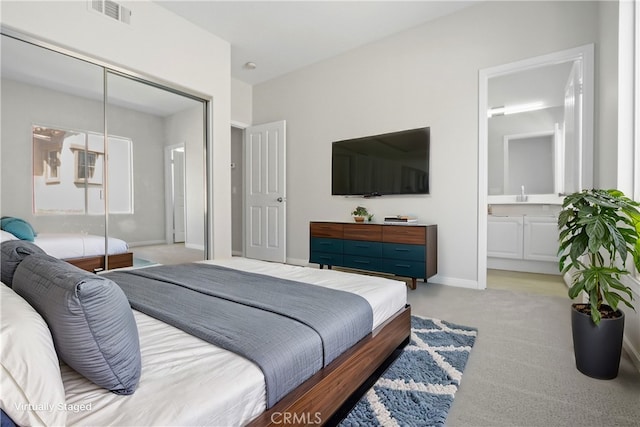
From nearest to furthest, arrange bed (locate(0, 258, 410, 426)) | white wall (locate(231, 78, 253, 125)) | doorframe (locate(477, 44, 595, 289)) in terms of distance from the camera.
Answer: bed (locate(0, 258, 410, 426))
doorframe (locate(477, 44, 595, 289))
white wall (locate(231, 78, 253, 125))

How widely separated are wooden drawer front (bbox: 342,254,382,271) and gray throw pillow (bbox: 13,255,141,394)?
9.97 ft

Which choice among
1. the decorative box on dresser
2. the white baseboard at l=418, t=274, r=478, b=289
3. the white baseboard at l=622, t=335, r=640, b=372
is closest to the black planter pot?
the white baseboard at l=622, t=335, r=640, b=372

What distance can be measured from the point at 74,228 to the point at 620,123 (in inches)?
171

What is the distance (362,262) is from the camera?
12.4 ft

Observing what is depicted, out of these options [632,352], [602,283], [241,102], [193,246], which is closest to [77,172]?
[193,246]

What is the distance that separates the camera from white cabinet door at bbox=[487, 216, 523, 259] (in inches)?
174

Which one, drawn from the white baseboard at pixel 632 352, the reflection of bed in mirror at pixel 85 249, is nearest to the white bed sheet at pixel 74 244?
the reflection of bed in mirror at pixel 85 249

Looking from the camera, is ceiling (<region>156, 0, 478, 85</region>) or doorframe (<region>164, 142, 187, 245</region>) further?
doorframe (<region>164, 142, 187, 245</region>)

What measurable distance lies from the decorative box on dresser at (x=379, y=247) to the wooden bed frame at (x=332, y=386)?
69.6 inches

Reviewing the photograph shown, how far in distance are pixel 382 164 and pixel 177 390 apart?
3.60 metres

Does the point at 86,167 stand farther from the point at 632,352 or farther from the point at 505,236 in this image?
the point at 505,236

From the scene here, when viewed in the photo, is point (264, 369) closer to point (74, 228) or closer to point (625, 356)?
point (625, 356)

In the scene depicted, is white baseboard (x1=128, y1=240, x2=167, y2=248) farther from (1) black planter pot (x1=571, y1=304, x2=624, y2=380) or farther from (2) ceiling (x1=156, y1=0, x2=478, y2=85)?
(1) black planter pot (x1=571, y1=304, x2=624, y2=380)

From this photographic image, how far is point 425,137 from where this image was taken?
3695 millimetres
